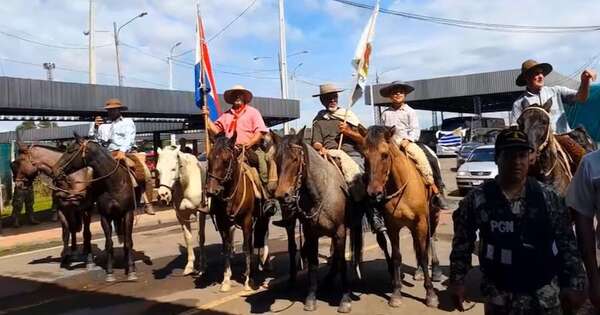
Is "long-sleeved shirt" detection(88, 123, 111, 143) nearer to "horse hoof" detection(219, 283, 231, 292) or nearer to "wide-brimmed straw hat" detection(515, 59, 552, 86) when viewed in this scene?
"horse hoof" detection(219, 283, 231, 292)

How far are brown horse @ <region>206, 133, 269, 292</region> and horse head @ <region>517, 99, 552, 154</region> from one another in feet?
11.7

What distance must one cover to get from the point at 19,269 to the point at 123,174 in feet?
9.85

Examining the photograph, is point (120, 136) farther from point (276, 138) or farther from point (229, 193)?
point (276, 138)

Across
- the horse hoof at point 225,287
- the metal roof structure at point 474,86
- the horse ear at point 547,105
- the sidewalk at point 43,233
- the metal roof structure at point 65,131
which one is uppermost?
the metal roof structure at point 474,86

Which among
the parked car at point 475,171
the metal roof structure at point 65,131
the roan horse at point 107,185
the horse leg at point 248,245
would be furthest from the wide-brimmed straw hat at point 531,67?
the metal roof structure at point 65,131

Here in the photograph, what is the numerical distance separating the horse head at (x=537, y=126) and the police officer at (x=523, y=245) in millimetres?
2209

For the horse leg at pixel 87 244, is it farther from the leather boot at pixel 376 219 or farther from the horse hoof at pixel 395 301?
the horse hoof at pixel 395 301

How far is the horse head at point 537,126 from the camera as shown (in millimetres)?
5184

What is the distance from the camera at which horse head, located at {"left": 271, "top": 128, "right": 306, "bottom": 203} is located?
18.5 feet

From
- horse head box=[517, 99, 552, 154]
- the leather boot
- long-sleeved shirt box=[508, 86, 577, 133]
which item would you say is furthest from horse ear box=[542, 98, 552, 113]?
the leather boot

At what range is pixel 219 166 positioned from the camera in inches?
262

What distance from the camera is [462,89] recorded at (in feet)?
123

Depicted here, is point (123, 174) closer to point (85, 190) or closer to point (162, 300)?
point (85, 190)

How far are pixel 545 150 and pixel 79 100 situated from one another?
46.2 feet
